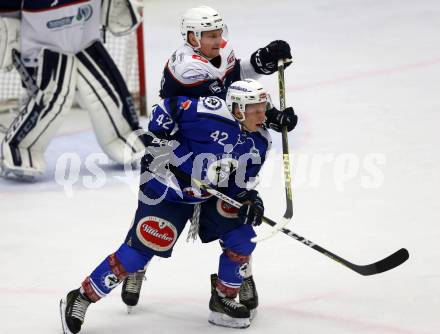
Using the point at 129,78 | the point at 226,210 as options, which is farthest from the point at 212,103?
the point at 129,78

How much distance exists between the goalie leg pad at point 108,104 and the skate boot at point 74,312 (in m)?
2.10

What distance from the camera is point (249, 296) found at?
402 centimetres

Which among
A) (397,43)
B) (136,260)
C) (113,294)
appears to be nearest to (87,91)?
(113,294)

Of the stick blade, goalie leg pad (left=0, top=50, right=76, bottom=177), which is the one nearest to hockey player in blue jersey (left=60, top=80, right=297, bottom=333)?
the stick blade

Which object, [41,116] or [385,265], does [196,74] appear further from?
[41,116]

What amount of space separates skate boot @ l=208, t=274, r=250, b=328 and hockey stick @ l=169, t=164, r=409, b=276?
303 millimetres

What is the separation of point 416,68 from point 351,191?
7.51 feet

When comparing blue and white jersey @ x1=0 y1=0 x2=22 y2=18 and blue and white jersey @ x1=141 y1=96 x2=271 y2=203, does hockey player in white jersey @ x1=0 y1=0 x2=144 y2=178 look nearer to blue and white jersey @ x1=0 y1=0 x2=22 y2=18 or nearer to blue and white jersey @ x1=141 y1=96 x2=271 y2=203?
blue and white jersey @ x1=0 y1=0 x2=22 y2=18

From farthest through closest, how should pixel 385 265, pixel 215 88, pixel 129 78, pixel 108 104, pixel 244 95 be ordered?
pixel 129 78 → pixel 108 104 → pixel 385 265 → pixel 215 88 → pixel 244 95

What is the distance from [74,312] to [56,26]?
219 cm

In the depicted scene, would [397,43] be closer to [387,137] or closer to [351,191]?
[387,137]

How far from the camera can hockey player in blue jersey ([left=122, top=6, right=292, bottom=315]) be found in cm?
383

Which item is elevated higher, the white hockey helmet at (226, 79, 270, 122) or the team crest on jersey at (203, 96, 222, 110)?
the white hockey helmet at (226, 79, 270, 122)

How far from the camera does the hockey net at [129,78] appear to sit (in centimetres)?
703
